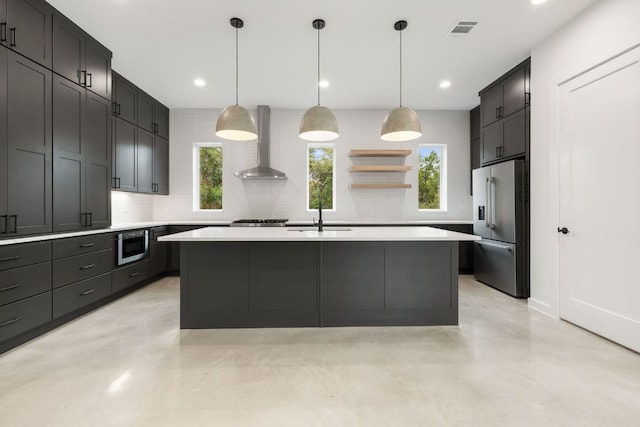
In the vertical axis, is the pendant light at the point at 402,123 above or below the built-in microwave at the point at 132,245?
above

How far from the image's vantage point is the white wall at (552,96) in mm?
2588

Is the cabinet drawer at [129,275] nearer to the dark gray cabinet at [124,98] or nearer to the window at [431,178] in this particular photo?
the dark gray cabinet at [124,98]

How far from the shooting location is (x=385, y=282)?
288 cm

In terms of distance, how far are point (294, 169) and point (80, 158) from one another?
3.24m

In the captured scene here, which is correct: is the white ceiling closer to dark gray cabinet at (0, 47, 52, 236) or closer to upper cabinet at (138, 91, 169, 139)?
upper cabinet at (138, 91, 169, 139)

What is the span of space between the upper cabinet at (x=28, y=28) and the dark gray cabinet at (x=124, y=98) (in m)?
1.33

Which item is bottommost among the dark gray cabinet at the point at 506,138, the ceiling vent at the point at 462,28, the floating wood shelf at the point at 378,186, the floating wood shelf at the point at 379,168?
the floating wood shelf at the point at 378,186

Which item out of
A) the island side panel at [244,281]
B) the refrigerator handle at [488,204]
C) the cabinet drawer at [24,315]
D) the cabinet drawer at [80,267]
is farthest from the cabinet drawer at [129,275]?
the refrigerator handle at [488,204]

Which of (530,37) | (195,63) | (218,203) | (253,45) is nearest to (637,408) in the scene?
(530,37)

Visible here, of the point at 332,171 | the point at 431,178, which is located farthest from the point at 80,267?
the point at 431,178

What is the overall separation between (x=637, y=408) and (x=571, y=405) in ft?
1.17

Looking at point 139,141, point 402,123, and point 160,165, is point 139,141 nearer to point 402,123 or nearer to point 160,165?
point 160,165

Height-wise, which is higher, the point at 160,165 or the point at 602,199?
the point at 160,165

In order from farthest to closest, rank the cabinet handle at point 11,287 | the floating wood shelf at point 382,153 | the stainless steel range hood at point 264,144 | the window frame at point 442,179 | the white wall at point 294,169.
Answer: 1. the window frame at point 442,179
2. the white wall at point 294,169
3. the floating wood shelf at point 382,153
4. the stainless steel range hood at point 264,144
5. the cabinet handle at point 11,287
